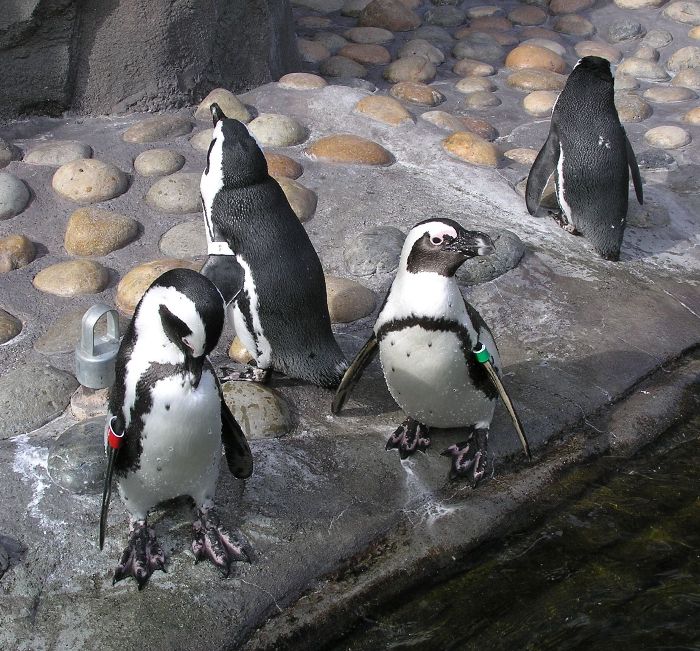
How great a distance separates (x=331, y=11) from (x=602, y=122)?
344cm

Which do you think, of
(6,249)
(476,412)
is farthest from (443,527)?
(6,249)

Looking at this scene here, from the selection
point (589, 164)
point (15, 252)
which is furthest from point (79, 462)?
point (589, 164)

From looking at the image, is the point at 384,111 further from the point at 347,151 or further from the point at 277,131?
the point at 277,131

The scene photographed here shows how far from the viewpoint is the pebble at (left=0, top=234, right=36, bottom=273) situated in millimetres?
3803

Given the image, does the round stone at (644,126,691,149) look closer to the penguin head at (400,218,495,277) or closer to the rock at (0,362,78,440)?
the penguin head at (400,218,495,277)

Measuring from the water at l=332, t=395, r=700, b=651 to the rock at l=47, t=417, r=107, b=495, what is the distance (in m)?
0.83

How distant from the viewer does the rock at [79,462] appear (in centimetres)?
258

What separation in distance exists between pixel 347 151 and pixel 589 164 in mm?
1213

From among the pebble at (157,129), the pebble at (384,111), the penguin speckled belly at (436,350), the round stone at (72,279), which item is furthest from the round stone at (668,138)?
the round stone at (72,279)

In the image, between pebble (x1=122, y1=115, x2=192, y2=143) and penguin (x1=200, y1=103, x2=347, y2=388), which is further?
pebble (x1=122, y1=115, x2=192, y2=143)

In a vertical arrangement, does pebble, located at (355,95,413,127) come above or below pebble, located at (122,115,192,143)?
below

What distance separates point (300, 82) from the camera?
17.9ft

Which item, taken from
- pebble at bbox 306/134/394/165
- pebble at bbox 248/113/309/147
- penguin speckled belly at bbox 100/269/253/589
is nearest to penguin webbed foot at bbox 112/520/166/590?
penguin speckled belly at bbox 100/269/253/589

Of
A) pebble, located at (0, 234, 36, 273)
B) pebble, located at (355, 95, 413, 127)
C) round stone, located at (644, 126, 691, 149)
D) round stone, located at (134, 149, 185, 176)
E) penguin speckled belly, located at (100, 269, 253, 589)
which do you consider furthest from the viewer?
round stone, located at (644, 126, 691, 149)
